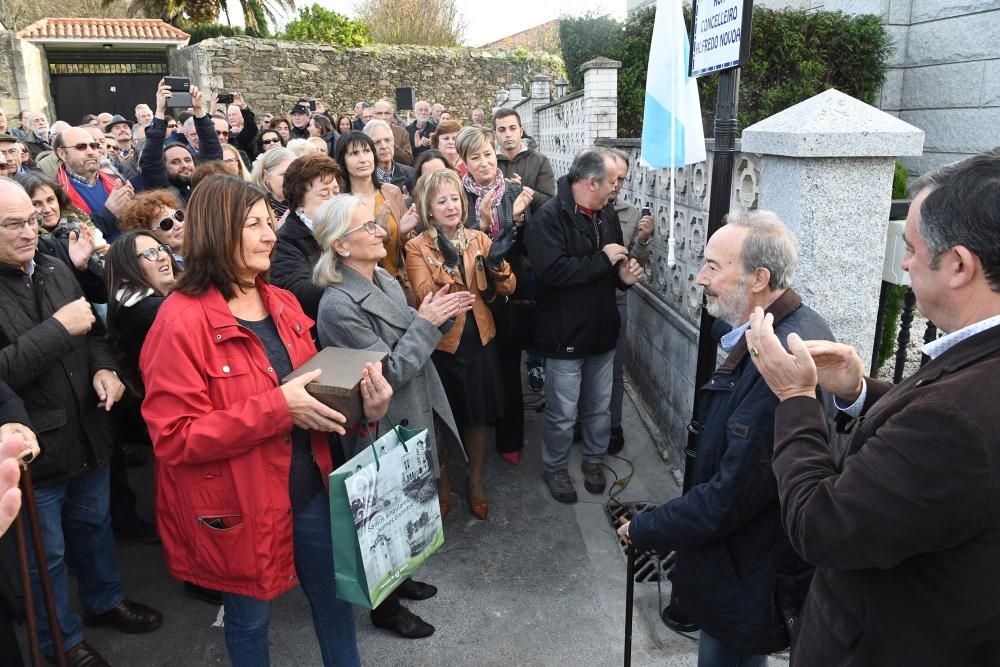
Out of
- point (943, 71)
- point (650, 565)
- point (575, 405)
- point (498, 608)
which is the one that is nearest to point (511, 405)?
point (575, 405)

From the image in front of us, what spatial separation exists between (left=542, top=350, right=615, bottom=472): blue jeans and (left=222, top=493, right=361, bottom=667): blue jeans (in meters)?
1.97

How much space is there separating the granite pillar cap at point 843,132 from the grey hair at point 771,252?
2.50 ft

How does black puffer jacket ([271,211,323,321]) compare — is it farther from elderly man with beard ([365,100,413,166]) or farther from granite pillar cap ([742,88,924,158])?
elderly man with beard ([365,100,413,166])

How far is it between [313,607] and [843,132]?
270cm

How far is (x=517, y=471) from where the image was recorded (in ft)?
15.1

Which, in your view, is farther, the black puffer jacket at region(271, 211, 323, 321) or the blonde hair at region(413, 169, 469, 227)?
the blonde hair at region(413, 169, 469, 227)

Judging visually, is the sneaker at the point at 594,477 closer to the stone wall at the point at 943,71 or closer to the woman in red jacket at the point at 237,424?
the woman in red jacket at the point at 237,424

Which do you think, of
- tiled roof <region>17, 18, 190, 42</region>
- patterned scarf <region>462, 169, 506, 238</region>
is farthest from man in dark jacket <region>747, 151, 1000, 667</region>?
tiled roof <region>17, 18, 190, 42</region>

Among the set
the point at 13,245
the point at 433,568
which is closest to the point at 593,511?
the point at 433,568

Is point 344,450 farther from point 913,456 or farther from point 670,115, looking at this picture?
point 670,115

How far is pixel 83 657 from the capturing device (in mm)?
2807

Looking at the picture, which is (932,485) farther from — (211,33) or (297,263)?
(211,33)

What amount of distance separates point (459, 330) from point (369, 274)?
94 centimetres

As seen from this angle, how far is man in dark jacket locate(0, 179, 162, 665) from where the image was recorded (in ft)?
8.38
